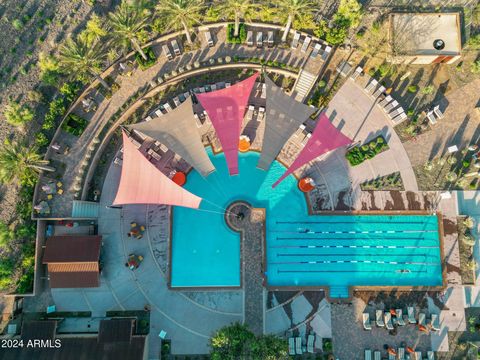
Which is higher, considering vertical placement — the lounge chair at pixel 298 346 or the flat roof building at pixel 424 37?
the flat roof building at pixel 424 37

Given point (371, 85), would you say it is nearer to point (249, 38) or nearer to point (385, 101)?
point (385, 101)

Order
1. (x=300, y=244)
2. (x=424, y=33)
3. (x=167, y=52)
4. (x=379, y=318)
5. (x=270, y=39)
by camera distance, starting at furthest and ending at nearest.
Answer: (x=424, y=33), (x=167, y=52), (x=270, y=39), (x=300, y=244), (x=379, y=318)

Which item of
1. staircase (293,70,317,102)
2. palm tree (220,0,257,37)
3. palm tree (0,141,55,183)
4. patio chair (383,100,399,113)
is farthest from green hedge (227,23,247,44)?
palm tree (0,141,55,183)

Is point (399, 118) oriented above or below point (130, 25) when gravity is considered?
below

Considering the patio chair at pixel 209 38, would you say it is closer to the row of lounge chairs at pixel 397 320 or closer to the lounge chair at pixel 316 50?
the lounge chair at pixel 316 50

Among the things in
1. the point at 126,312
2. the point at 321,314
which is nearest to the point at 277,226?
the point at 321,314

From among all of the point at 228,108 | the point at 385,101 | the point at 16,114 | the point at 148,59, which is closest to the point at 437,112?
the point at 385,101

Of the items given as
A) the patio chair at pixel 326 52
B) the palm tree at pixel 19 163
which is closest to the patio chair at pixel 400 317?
the patio chair at pixel 326 52
